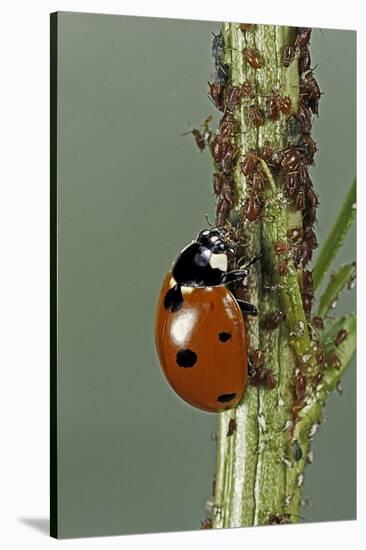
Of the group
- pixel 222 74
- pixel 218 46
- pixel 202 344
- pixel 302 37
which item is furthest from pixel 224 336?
pixel 302 37

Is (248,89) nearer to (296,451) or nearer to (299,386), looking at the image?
(299,386)

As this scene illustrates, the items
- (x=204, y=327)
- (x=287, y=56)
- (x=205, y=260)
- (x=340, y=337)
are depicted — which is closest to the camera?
(x=204, y=327)

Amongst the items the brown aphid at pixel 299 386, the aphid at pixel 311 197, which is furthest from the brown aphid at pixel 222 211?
the brown aphid at pixel 299 386

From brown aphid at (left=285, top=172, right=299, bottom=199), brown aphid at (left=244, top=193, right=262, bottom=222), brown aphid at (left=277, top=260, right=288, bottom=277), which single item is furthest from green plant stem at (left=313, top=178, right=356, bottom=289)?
brown aphid at (left=244, top=193, right=262, bottom=222)

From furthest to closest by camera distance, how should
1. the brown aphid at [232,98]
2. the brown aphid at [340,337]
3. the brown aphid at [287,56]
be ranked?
the brown aphid at [340,337] → the brown aphid at [287,56] → the brown aphid at [232,98]

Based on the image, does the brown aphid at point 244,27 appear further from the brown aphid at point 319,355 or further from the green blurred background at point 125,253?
the brown aphid at point 319,355

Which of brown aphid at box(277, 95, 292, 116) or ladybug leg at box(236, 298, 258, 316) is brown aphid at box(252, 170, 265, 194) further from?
ladybug leg at box(236, 298, 258, 316)
